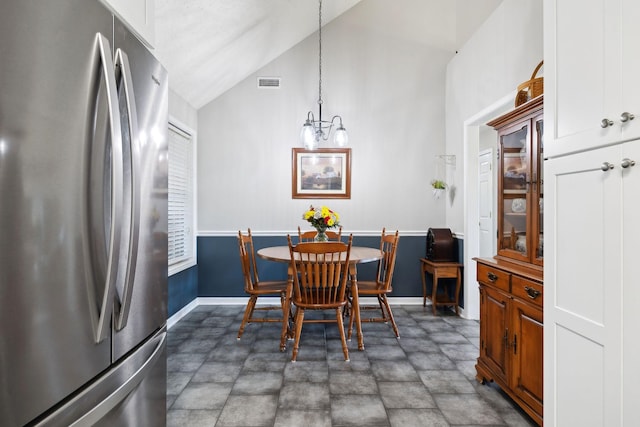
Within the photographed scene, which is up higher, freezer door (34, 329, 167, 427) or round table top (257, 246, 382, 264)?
round table top (257, 246, 382, 264)

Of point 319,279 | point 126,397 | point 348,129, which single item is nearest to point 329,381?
point 319,279

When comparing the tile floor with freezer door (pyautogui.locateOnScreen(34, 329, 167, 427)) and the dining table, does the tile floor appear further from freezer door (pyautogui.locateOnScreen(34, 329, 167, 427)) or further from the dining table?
freezer door (pyautogui.locateOnScreen(34, 329, 167, 427))

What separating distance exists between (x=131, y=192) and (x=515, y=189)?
2.16m

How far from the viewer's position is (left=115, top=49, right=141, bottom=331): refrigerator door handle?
1.00 metres

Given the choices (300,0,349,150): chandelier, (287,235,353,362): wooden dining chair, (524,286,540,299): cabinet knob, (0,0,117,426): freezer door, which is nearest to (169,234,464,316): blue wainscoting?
(300,0,349,150): chandelier

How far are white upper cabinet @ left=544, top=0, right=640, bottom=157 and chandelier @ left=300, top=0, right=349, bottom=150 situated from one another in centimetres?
244

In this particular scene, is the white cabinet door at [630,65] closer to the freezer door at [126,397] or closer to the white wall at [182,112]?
the freezer door at [126,397]

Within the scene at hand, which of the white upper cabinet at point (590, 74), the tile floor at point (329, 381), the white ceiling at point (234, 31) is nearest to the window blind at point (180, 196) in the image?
A: the white ceiling at point (234, 31)

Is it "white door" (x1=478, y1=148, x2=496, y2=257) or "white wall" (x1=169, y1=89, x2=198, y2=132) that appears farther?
"white door" (x1=478, y1=148, x2=496, y2=257)

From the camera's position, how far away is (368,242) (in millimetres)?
4625

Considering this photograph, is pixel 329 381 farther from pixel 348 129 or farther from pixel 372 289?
pixel 348 129

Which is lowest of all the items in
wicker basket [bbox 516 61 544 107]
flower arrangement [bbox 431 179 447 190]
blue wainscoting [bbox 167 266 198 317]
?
blue wainscoting [bbox 167 266 198 317]

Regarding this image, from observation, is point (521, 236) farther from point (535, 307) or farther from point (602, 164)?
point (602, 164)

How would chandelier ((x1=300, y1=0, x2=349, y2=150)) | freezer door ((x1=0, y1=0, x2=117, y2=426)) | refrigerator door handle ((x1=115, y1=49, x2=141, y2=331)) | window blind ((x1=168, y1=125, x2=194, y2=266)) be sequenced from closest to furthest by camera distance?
freezer door ((x1=0, y1=0, x2=117, y2=426)), refrigerator door handle ((x1=115, y1=49, x2=141, y2=331)), chandelier ((x1=300, y1=0, x2=349, y2=150)), window blind ((x1=168, y1=125, x2=194, y2=266))
